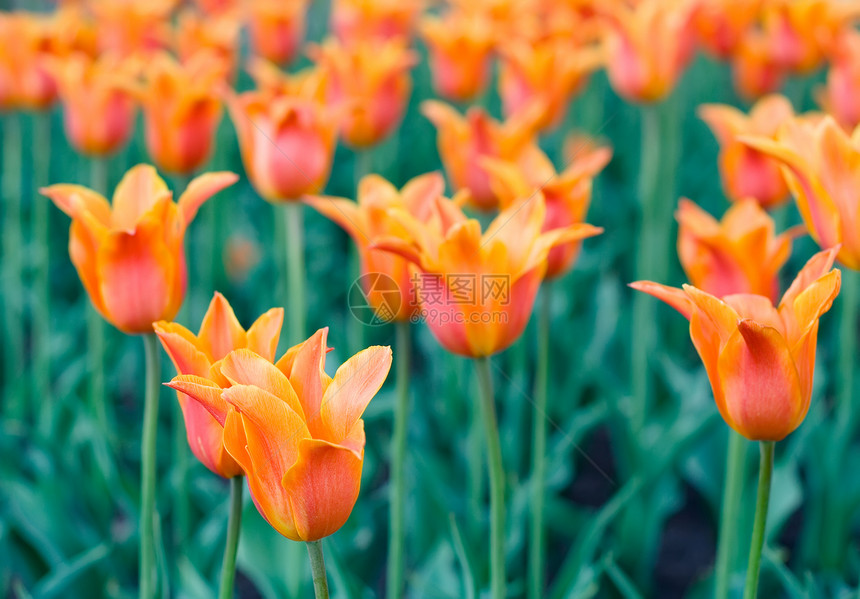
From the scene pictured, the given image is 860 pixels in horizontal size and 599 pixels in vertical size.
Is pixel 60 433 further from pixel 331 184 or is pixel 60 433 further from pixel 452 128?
pixel 331 184

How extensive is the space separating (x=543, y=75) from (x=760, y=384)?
131cm

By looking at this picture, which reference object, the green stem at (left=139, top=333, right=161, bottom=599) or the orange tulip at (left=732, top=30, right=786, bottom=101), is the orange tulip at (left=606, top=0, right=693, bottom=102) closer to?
the orange tulip at (left=732, top=30, right=786, bottom=101)

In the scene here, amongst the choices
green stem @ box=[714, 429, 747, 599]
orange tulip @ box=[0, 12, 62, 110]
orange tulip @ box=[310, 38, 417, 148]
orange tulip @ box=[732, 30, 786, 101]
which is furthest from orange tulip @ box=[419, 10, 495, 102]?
green stem @ box=[714, 429, 747, 599]

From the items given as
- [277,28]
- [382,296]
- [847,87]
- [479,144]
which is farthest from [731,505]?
[277,28]

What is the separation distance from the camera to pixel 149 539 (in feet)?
3.20

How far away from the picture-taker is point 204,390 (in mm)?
671

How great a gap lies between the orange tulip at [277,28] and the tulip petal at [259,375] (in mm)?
2149

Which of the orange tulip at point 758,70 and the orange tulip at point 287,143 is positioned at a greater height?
the orange tulip at point 758,70

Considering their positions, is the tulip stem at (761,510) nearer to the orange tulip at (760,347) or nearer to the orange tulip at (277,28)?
the orange tulip at (760,347)

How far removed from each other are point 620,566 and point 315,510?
1.00m

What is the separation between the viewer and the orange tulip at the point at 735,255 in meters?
1.02

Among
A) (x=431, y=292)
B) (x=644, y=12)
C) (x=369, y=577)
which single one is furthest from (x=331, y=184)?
(x=431, y=292)

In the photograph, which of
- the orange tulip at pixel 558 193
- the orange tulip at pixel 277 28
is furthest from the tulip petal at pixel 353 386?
the orange tulip at pixel 277 28

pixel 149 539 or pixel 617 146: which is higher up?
pixel 617 146
